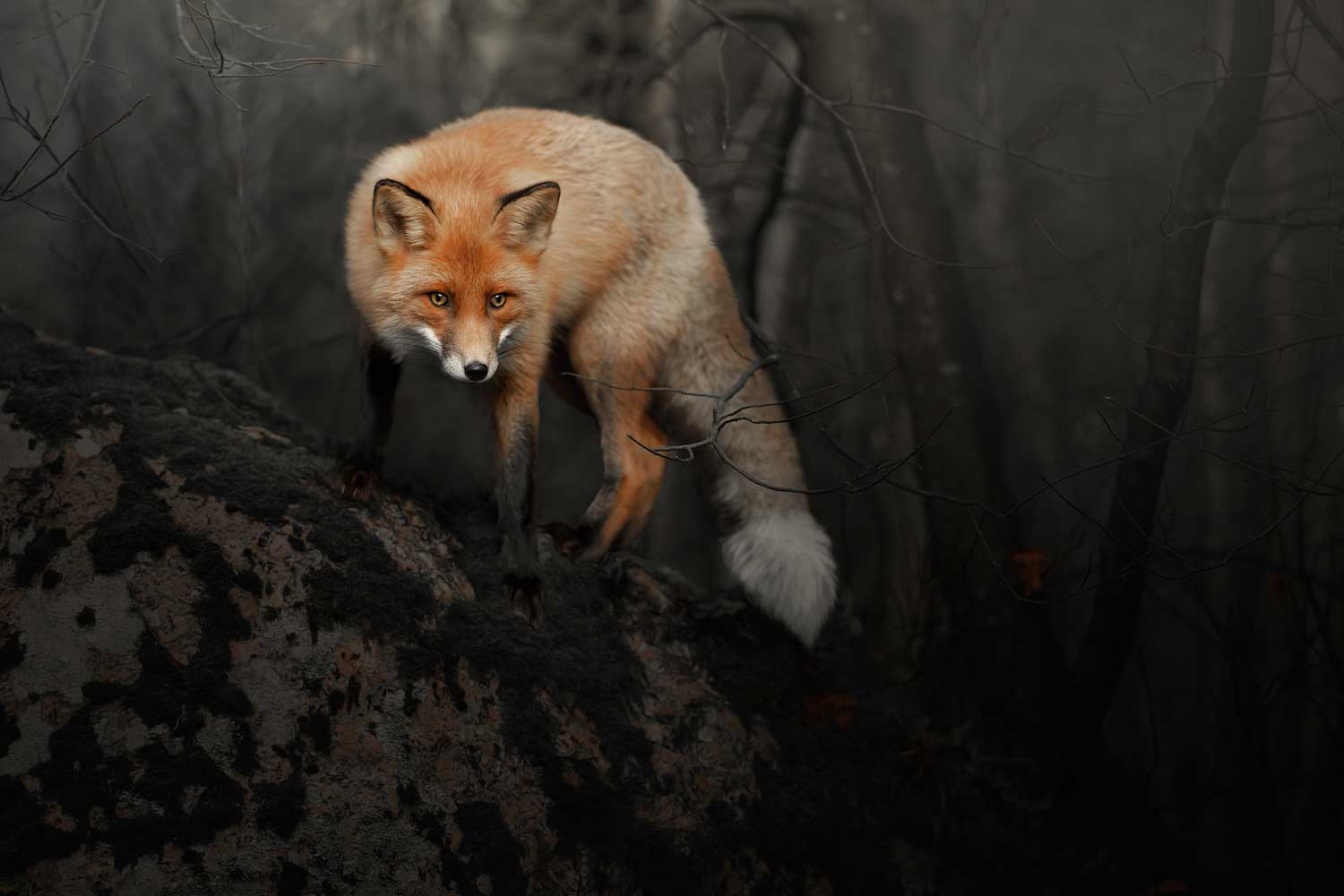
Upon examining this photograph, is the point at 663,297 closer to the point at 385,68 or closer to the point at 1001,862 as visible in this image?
the point at 385,68

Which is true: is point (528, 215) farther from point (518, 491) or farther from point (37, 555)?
point (37, 555)

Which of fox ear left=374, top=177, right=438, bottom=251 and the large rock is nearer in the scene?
the large rock

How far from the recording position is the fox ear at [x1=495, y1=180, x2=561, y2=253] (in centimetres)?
257

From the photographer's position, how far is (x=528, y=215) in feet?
8.54

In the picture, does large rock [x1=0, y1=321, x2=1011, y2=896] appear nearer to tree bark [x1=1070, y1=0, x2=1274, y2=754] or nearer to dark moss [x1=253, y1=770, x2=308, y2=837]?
dark moss [x1=253, y1=770, x2=308, y2=837]

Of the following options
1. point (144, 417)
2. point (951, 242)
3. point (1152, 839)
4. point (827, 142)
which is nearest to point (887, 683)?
point (1152, 839)

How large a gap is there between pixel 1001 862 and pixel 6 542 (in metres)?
3.12

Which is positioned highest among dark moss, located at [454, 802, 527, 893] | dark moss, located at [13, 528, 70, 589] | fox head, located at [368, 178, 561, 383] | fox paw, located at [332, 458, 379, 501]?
fox head, located at [368, 178, 561, 383]

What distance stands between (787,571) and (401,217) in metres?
1.58

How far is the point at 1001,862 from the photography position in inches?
135

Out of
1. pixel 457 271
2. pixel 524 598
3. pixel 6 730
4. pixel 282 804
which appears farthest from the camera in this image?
pixel 524 598

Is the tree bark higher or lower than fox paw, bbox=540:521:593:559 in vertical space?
higher

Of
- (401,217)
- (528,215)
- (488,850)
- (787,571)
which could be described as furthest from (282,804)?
(787,571)

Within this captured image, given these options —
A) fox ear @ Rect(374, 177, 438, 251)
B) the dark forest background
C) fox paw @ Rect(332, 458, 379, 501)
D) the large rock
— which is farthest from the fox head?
the dark forest background
